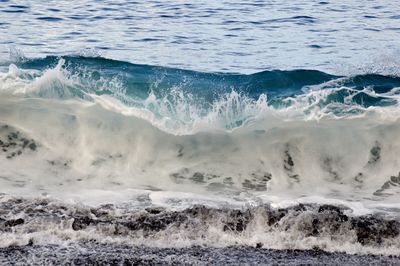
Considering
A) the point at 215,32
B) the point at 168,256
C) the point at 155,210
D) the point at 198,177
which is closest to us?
the point at 168,256

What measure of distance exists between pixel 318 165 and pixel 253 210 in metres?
1.70

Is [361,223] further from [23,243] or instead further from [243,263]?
[23,243]

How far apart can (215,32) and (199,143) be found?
5789 mm

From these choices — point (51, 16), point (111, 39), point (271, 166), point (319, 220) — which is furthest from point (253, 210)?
point (51, 16)

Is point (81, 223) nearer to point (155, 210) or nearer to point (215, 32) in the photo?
point (155, 210)

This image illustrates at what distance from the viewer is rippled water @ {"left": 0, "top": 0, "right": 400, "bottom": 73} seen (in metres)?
11.5

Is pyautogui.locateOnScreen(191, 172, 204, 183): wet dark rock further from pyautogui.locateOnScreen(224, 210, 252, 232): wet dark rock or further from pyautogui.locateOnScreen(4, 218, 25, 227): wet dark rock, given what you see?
pyautogui.locateOnScreen(4, 218, 25, 227): wet dark rock

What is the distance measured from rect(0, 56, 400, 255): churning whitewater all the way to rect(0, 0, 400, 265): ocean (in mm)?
19

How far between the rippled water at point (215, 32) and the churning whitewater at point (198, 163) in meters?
1.23

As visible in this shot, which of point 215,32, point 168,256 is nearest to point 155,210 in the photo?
point 168,256

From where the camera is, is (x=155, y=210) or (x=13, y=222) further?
(x=155, y=210)

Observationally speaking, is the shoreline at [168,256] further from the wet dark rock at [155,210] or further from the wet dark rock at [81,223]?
the wet dark rock at [155,210]

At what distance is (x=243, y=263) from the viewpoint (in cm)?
513

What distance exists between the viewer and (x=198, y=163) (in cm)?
752
